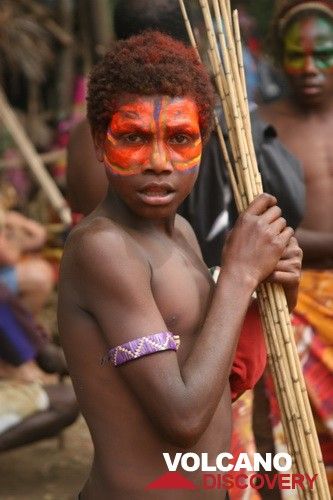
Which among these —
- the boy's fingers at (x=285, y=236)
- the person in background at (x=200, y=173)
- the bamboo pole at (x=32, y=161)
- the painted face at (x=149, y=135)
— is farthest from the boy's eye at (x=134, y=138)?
the bamboo pole at (x=32, y=161)

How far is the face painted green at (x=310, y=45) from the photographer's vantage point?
4.13 meters

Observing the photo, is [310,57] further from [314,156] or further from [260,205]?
[260,205]

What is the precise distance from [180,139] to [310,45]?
2.09m

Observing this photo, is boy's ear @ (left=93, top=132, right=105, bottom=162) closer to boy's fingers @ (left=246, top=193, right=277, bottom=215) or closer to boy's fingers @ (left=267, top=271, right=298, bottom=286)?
boy's fingers @ (left=246, top=193, right=277, bottom=215)

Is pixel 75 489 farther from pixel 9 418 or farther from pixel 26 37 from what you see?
pixel 26 37

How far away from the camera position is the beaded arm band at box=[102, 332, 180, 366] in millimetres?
2020

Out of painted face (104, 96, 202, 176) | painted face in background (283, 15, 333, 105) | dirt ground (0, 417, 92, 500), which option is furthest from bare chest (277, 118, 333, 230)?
painted face (104, 96, 202, 176)

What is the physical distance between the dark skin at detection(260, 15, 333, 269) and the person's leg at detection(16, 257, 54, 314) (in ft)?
7.64

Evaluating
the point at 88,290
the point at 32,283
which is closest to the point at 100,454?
the point at 88,290

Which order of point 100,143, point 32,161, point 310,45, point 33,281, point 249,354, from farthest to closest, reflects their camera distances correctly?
point 32,161, point 33,281, point 310,45, point 249,354, point 100,143

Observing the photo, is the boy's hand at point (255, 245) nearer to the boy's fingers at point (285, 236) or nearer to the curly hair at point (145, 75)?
the boy's fingers at point (285, 236)

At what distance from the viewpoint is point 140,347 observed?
202 centimetres

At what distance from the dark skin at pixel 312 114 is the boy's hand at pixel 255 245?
69.6 inches

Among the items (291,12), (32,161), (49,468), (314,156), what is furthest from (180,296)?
(32,161)
